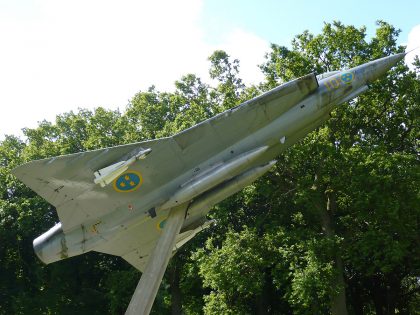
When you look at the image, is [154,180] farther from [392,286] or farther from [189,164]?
[392,286]

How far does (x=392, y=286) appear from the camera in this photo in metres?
27.9

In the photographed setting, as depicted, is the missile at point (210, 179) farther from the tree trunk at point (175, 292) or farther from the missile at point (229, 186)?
the tree trunk at point (175, 292)

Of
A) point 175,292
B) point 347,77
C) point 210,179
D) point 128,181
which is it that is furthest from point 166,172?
point 175,292

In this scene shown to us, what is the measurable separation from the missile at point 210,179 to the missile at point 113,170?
51.9 inches

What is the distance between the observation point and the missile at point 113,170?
37.9 feet

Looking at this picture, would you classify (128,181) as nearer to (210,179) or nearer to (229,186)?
(210,179)

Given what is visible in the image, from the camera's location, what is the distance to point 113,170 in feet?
37.8

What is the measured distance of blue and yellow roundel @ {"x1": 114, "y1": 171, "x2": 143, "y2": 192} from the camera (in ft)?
39.9

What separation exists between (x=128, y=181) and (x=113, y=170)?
0.79 meters

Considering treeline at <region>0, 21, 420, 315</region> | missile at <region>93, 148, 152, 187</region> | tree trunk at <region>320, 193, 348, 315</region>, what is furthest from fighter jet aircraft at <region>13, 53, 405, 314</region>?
tree trunk at <region>320, 193, 348, 315</region>

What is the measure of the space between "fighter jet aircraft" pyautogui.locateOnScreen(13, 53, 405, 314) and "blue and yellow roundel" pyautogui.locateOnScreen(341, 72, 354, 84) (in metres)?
0.19

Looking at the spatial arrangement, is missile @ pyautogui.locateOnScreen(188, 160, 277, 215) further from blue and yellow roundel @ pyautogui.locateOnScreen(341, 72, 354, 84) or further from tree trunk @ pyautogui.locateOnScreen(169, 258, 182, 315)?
tree trunk @ pyautogui.locateOnScreen(169, 258, 182, 315)

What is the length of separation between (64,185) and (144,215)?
220cm

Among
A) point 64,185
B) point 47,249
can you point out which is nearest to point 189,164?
point 64,185
